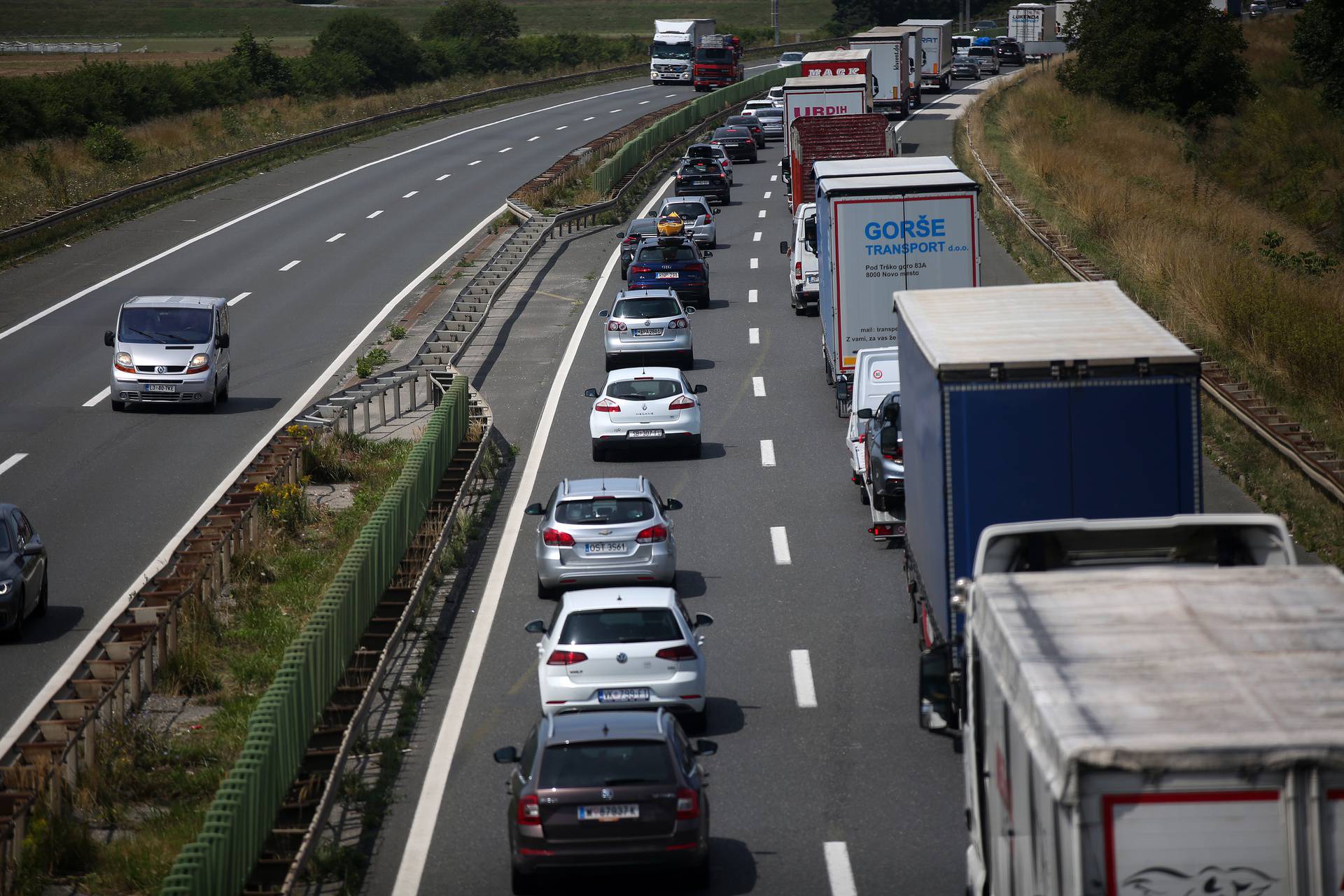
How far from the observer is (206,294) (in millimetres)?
39406

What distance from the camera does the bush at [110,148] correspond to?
195 ft

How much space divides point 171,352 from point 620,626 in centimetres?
1678

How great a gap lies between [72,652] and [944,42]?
250ft

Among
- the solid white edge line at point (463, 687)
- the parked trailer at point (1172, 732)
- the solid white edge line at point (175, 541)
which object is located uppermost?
the parked trailer at point (1172, 732)

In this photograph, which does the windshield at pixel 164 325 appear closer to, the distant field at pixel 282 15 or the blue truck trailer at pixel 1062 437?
the blue truck trailer at pixel 1062 437

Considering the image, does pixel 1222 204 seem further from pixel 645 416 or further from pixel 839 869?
pixel 839 869

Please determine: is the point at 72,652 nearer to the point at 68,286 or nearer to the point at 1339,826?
the point at 1339,826

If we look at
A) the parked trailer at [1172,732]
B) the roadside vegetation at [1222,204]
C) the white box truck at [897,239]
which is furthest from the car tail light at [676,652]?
the white box truck at [897,239]

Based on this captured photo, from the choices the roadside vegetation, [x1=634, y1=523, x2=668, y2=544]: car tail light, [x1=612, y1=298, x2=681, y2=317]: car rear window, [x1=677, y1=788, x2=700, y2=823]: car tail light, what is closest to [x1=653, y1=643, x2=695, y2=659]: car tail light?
[x1=677, y1=788, x2=700, y2=823]: car tail light

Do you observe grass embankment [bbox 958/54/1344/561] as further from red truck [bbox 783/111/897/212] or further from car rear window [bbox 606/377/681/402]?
car rear window [bbox 606/377/681/402]

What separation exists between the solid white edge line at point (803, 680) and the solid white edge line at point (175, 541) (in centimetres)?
688

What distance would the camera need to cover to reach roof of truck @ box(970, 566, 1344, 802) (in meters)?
6.16

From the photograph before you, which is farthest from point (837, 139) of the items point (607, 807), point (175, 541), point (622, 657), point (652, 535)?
point (607, 807)

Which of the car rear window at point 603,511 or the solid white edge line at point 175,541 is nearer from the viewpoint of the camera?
the solid white edge line at point 175,541
